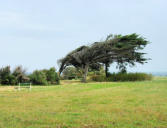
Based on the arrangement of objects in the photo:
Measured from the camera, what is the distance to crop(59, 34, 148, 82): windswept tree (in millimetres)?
24734

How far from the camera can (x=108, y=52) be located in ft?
84.1

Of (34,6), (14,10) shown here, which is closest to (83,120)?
(34,6)

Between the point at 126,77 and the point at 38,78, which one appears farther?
the point at 126,77

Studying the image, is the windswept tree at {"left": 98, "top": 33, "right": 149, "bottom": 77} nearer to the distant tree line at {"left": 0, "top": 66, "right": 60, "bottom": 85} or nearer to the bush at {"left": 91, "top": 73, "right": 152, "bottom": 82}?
the bush at {"left": 91, "top": 73, "right": 152, "bottom": 82}

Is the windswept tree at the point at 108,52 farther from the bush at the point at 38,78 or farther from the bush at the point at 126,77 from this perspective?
the bush at the point at 38,78

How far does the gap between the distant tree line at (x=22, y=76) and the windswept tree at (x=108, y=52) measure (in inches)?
222

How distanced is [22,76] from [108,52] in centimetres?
1186

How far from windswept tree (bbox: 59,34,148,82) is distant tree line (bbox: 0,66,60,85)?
18.5ft

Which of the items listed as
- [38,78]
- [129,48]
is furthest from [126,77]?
[38,78]

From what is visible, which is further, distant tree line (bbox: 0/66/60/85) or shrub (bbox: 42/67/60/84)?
shrub (bbox: 42/67/60/84)

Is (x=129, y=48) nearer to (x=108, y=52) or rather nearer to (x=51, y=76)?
(x=108, y=52)

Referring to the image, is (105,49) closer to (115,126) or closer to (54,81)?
(54,81)

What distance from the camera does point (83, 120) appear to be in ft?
15.6

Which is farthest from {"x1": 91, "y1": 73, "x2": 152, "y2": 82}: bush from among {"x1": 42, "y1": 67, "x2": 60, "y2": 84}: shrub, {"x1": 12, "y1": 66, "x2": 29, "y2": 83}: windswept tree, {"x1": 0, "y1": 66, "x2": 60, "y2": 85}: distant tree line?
{"x1": 12, "y1": 66, "x2": 29, "y2": 83}: windswept tree
